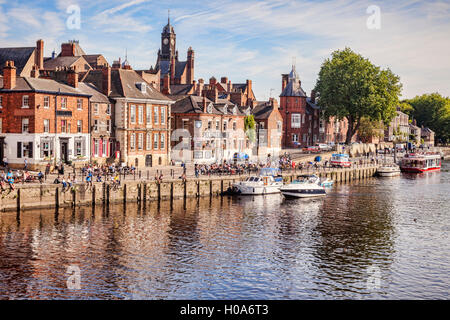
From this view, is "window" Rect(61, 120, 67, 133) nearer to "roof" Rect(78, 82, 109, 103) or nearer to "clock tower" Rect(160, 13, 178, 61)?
"roof" Rect(78, 82, 109, 103)

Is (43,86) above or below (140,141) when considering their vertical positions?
above

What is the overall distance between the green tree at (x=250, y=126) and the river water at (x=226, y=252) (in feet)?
128

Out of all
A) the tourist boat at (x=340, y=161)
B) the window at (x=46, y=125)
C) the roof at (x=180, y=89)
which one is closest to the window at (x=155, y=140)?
the window at (x=46, y=125)

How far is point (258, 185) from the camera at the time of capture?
2667 inches

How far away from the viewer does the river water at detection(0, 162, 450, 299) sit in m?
31.2

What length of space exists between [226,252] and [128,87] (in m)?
40.0

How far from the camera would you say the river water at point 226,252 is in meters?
31.2

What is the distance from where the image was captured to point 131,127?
71.6m

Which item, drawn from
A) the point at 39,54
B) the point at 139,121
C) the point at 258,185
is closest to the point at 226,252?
the point at 258,185

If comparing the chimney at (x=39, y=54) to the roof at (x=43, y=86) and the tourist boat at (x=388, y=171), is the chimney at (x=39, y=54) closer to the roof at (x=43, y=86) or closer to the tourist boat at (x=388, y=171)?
the roof at (x=43, y=86)

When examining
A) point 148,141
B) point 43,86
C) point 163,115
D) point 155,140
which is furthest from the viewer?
point 163,115

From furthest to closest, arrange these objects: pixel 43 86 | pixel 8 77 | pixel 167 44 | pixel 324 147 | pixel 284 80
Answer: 1. pixel 167 44
2. pixel 284 80
3. pixel 324 147
4. pixel 43 86
5. pixel 8 77

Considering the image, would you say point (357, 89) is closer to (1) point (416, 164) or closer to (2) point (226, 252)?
(1) point (416, 164)
